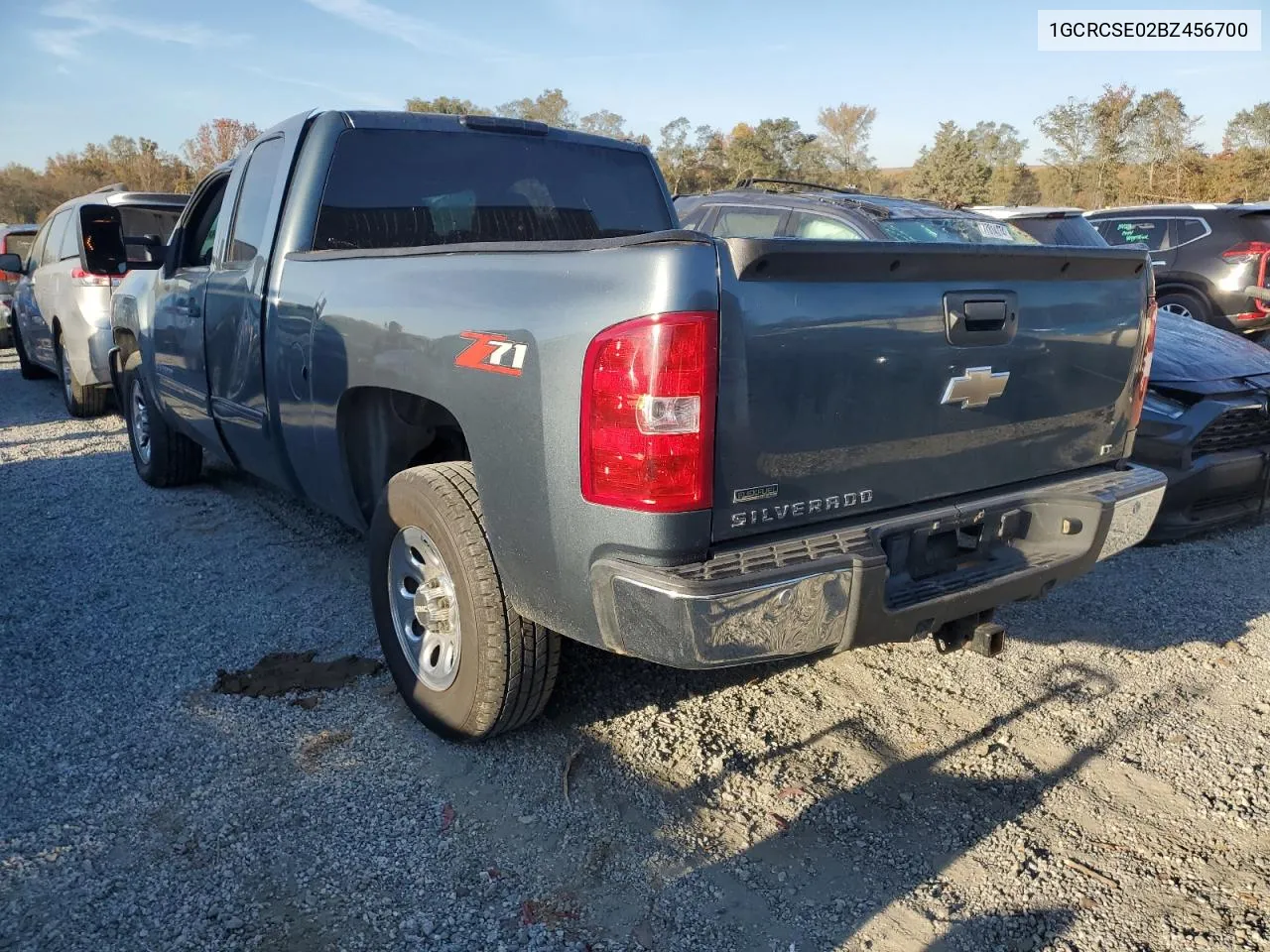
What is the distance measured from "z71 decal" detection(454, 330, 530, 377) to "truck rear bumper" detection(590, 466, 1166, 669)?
1.92 feet

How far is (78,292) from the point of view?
7609mm

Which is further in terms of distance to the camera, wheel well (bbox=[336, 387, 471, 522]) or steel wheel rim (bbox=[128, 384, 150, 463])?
steel wheel rim (bbox=[128, 384, 150, 463])

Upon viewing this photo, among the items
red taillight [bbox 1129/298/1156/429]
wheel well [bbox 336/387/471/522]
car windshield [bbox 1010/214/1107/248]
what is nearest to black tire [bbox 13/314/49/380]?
wheel well [bbox 336/387/471/522]

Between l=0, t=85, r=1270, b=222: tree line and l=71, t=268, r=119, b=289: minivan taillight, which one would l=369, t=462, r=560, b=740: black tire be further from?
l=0, t=85, r=1270, b=222: tree line

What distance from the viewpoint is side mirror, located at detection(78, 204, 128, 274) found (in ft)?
16.5

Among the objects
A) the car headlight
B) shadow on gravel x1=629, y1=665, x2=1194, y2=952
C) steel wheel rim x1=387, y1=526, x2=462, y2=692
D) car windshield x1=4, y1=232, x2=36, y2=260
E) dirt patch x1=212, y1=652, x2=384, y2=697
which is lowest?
shadow on gravel x1=629, y1=665, x2=1194, y2=952

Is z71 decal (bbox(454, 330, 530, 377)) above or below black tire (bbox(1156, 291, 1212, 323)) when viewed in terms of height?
above

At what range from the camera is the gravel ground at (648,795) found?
7.63ft

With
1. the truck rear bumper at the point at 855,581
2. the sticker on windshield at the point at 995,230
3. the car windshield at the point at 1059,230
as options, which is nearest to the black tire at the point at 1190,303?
the car windshield at the point at 1059,230

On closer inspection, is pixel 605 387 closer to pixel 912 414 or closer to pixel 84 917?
pixel 912 414

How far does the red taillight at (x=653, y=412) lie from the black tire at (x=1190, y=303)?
1025 cm

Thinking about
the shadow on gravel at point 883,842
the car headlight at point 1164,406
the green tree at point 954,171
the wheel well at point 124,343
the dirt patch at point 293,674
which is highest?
the green tree at point 954,171

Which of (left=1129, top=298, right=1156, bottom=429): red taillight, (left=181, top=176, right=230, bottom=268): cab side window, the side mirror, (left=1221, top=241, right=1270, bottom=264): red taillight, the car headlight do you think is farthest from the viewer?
(left=1221, top=241, right=1270, bottom=264): red taillight

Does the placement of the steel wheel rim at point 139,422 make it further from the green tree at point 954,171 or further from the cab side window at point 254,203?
the green tree at point 954,171
